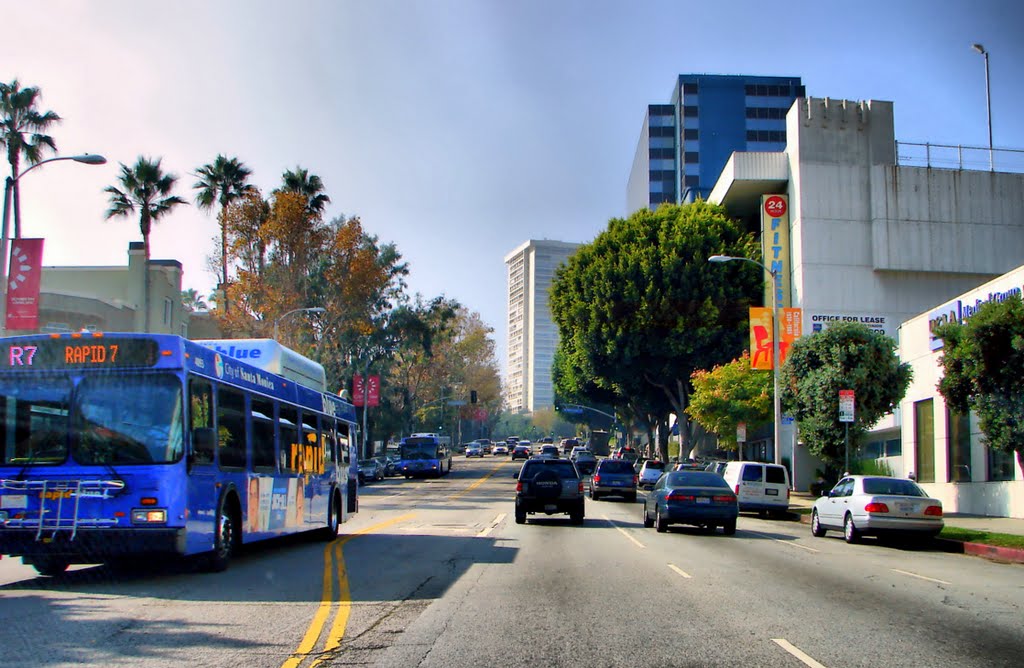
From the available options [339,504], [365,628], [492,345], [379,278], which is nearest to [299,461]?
[339,504]

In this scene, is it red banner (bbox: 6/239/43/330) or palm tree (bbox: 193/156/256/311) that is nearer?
red banner (bbox: 6/239/43/330)

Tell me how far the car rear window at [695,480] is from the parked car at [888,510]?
9.41ft

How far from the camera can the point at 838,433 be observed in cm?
3092

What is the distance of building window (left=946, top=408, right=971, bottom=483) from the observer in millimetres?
28406

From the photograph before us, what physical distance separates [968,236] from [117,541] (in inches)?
1720

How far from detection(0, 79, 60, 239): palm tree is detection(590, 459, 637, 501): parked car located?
77.6 feet

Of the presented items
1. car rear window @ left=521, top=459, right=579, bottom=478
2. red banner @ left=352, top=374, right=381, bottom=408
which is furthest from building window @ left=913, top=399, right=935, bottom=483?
red banner @ left=352, top=374, right=381, bottom=408

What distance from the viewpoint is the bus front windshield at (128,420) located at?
466 inches

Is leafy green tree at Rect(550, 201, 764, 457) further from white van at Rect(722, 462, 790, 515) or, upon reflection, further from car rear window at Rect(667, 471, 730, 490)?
car rear window at Rect(667, 471, 730, 490)

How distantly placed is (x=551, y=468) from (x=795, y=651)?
1646 cm

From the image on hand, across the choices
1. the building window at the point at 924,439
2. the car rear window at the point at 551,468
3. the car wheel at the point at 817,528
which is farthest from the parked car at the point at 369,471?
the car wheel at the point at 817,528

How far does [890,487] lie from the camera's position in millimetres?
20156

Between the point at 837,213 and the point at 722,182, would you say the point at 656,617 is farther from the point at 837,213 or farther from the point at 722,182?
the point at 722,182

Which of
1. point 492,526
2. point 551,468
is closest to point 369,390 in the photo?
Result: point 551,468
